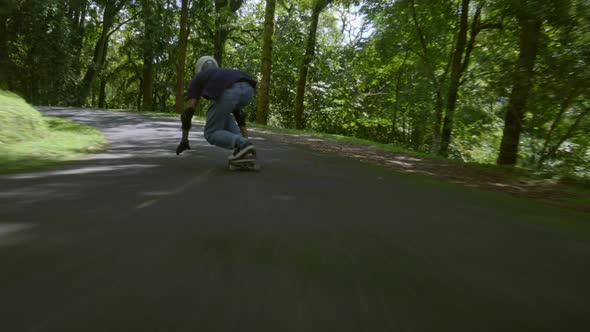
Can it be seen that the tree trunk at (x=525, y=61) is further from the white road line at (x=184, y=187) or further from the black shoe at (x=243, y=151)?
the white road line at (x=184, y=187)

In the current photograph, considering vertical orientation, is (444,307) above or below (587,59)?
below

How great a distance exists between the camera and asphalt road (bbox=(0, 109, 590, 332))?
74.3 inches

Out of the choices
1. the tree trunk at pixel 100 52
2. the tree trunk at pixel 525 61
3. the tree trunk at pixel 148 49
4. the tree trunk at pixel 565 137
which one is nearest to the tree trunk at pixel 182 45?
the tree trunk at pixel 148 49

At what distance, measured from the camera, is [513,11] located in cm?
784

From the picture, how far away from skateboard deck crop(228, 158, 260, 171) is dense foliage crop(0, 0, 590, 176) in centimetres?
543

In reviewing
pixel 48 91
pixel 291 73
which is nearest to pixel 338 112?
pixel 291 73

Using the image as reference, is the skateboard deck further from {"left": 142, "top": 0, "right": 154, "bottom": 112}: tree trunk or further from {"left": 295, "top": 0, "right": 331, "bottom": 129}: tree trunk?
{"left": 142, "top": 0, "right": 154, "bottom": 112}: tree trunk

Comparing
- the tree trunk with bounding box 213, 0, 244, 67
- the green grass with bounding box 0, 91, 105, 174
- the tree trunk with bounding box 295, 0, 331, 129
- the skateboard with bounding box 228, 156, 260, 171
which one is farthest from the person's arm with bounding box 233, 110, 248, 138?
the tree trunk with bounding box 213, 0, 244, 67

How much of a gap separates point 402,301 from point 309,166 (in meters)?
5.50

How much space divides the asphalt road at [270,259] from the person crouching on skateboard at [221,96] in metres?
1.01

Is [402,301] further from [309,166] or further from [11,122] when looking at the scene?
[11,122]

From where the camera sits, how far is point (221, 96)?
19.8 feet

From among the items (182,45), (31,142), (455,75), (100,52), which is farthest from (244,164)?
(100,52)

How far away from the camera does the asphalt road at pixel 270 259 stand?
1.89m
